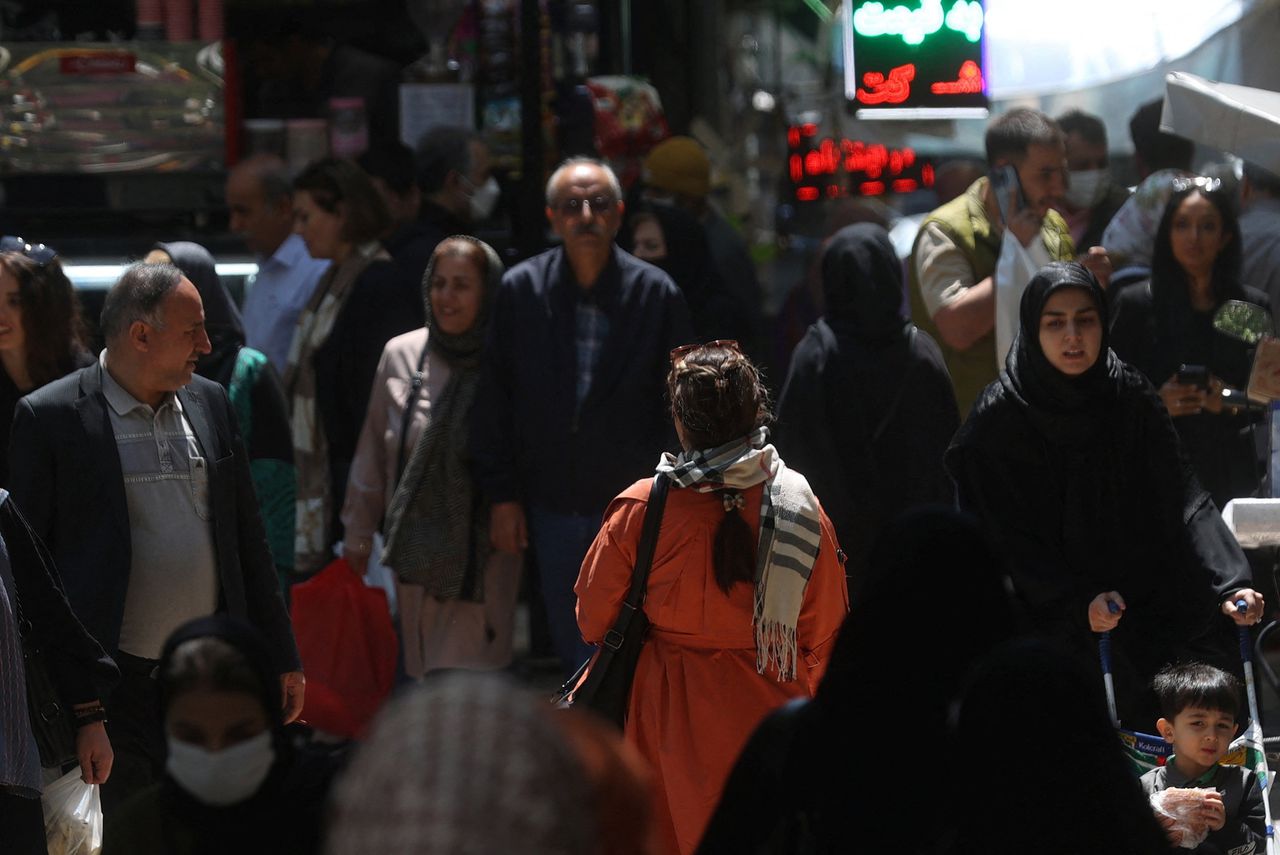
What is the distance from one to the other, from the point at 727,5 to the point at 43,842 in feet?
51.1

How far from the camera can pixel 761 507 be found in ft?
15.6

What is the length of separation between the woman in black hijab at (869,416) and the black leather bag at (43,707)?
2690mm

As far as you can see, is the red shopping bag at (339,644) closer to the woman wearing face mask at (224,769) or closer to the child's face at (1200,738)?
the child's face at (1200,738)

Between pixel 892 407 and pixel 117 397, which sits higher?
pixel 117 397

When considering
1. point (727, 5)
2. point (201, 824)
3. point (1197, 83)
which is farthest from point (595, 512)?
point (727, 5)

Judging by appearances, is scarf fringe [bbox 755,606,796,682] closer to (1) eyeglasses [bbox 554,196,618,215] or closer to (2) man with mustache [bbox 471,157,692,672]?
(2) man with mustache [bbox 471,157,692,672]

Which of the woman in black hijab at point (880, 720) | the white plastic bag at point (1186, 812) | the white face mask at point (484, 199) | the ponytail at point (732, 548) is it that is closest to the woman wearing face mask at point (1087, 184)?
the white face mask at point (484, 199)

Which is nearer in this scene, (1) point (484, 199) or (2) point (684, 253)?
(2) point (684, 253)

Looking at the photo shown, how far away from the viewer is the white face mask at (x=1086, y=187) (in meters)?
8.59

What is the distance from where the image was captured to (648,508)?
187 inches

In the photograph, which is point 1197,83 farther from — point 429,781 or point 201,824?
point 429,781

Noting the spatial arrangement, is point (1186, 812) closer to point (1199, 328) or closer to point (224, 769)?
point (1199, 328)

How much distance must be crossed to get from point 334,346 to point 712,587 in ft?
10.1

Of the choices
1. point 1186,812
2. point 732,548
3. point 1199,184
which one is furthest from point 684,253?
point 1186,812
